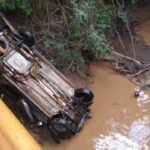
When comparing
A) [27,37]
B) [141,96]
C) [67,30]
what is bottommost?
[141,96]

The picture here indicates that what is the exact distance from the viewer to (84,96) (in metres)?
6.52

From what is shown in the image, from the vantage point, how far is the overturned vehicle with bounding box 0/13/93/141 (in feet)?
20.1

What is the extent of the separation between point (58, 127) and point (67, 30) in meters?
2.30

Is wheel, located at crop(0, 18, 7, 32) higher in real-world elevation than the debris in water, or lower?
higher

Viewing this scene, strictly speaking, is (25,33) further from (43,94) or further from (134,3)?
(134,3)

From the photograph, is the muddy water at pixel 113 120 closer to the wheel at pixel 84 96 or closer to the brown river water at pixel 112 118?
the brown river water at pixel 112 118

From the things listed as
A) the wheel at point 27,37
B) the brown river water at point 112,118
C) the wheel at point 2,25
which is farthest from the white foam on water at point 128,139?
the wheel at point 2,25

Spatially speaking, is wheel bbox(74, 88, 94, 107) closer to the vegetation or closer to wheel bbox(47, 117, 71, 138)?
wheel bbox(47, 117, 71, 138)

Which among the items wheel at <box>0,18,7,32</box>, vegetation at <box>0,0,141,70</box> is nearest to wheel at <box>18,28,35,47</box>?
wheel at <box>0,18,7,32</box>

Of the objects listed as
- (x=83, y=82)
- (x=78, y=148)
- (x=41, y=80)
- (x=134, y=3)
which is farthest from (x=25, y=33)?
(x=134, y=3)

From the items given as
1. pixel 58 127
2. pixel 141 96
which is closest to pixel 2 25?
pixel 58 127

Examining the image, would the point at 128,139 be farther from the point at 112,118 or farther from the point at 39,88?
the point at 39,88

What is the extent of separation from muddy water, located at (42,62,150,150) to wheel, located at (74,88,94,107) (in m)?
0.29

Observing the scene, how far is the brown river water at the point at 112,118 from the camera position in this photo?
6207 millimetres
